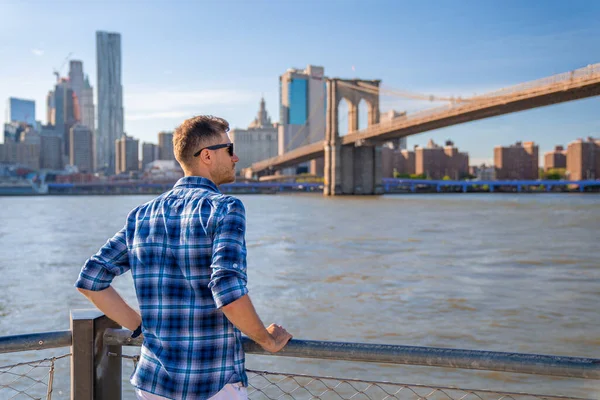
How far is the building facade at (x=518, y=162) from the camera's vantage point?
11794cm

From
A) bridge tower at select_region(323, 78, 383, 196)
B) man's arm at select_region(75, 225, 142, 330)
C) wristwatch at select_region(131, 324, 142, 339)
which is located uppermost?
bridge tower at select_region(323, 78, 383, 196)

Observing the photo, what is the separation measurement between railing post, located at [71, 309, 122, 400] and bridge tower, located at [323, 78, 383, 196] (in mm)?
53174

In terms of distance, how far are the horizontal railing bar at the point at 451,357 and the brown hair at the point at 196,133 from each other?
504mm

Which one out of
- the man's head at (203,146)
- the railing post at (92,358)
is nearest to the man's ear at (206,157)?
the man's head at (203,146)

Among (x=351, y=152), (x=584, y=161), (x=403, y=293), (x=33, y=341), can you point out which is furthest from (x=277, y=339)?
(x=584, y=161)

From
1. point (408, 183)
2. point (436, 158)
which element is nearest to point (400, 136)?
point (408, 183)

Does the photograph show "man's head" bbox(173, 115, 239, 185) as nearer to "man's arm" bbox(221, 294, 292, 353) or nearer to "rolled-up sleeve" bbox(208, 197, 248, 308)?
"rolled-up sleeve" bbox(208, 197, 248, 308)

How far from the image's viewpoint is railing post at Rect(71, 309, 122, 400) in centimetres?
193

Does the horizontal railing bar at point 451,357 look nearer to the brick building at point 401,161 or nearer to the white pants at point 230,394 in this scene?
the white pants at point 230,394

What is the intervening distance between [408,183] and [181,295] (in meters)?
86.1

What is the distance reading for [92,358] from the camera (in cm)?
194

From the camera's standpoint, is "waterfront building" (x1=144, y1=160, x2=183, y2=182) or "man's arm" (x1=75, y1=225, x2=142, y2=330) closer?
"man's arm" (x1=75, y1=225, x2=142, y2=330)

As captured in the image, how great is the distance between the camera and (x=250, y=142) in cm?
12650

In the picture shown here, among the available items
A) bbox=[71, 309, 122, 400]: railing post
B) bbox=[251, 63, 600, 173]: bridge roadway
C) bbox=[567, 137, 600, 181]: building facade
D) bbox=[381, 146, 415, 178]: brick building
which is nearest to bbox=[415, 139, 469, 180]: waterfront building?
bbox=[381, 146, 415, 178]: brick building
